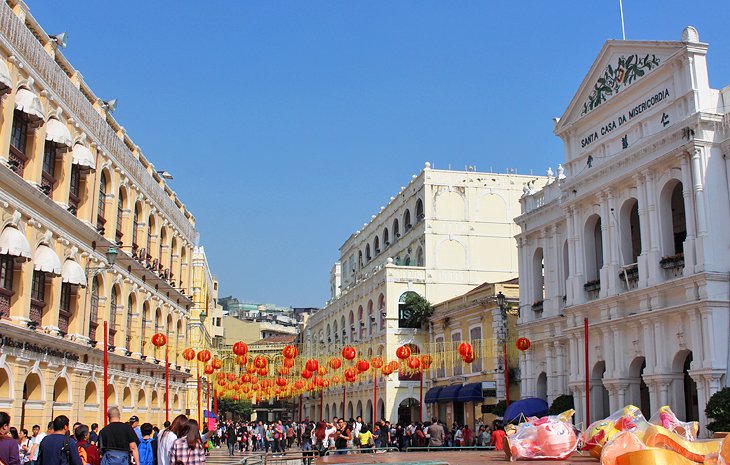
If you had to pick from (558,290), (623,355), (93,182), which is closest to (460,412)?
(558,290)

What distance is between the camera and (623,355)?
28.5 metres

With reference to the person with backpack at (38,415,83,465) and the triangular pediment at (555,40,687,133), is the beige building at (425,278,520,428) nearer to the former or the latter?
the triangular pediment at (555,40,687,133)

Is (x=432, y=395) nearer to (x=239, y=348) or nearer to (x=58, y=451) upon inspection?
(x=239, y=348)

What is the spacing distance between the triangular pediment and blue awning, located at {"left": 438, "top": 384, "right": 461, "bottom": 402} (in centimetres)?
1562

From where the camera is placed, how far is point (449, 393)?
43656 millimetres

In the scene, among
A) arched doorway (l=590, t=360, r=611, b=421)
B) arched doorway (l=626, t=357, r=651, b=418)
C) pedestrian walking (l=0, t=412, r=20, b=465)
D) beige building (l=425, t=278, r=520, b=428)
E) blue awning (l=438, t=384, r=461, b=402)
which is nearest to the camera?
pedestrian walking (l=0, t=412, r=20, b=465)

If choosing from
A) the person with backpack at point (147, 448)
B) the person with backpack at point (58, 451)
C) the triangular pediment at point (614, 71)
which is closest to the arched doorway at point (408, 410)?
the triangular pediment at point (614, 71)

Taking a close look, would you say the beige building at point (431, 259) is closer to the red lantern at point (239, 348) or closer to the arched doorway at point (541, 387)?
the arched doorway at point (541, 387)

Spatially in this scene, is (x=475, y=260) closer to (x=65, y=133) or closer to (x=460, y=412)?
(x=460, y=412)

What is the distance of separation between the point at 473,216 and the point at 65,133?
35240 millimetres

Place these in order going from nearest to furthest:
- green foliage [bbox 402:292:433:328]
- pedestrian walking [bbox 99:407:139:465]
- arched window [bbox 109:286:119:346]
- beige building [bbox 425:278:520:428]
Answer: pedestrian walking [bbox 99:407:139:465]
arched window [bbox 109:286:119:346]
beige building [bbox 425:278:520:428]
green foliage [bbox 402:292:433:328]

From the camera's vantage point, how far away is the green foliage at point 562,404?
31.1 meters

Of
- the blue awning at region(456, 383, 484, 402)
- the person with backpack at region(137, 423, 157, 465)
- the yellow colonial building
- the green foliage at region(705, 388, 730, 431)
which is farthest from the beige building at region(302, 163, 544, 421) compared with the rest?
the person with backpack at region(137, 423, 157, 465)

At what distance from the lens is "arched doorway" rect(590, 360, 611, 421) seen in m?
30.4
